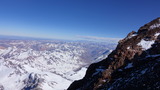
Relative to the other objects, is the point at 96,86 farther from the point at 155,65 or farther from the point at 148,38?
the point at 148,38

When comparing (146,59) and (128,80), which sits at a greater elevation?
(146,59)

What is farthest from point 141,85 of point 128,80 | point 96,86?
point 96,86

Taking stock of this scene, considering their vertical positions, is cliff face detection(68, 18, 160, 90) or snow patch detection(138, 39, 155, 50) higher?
snow patch detection(138, 39, 155, 50)

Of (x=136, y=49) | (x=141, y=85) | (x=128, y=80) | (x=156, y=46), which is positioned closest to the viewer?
(x=141, y=85)

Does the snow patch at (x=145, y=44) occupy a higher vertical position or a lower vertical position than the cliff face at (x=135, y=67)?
Result: higher

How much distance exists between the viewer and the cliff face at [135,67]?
20.5m

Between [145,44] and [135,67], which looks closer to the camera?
[135,67]

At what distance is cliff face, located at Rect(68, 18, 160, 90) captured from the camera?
2050cm

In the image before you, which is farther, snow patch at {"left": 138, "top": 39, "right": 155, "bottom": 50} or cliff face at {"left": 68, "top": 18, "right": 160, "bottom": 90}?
snow patch at {"left": 138, "top": 39, "right": 155, "bottom": 50}

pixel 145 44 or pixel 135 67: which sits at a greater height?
pixel 145 44

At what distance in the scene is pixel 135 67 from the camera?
2700 centimetres

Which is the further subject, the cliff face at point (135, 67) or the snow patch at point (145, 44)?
the snow patch at point (145, 44)

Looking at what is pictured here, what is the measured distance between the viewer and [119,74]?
89.9 feet

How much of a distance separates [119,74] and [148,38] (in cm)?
1610
